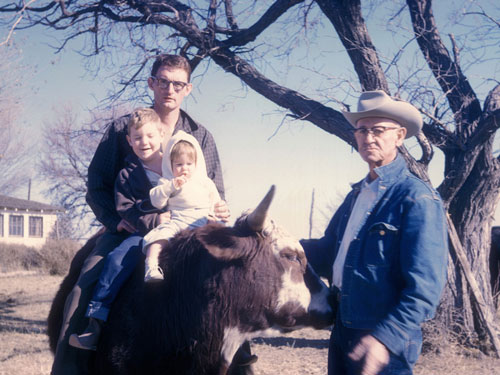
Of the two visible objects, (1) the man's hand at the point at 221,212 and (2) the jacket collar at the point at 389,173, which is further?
(1) the man's hand at the point at 221,212

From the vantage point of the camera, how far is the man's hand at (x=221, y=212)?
4.20 metres

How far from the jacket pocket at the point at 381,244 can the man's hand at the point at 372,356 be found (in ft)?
1.42

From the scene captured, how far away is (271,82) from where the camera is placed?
366 inches

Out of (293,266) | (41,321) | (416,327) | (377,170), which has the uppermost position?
(377,170)

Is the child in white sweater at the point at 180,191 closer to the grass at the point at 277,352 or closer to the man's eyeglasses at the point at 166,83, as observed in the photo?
the man's eyeglasses at the point at 166,83

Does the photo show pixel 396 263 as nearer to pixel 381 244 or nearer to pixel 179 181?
pixel 381 244

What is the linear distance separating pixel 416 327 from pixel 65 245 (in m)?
24.9

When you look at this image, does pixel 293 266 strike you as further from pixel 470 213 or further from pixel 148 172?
pixel 470 213

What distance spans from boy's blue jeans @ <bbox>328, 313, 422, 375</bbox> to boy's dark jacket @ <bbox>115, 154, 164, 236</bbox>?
151cm

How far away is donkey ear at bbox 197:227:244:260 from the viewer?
11.1 feet

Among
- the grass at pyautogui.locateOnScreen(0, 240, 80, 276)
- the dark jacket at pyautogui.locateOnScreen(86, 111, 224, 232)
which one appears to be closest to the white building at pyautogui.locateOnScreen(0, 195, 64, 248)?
the grass at pyautogui.locateOnScreen(0, 240, 80, 276)

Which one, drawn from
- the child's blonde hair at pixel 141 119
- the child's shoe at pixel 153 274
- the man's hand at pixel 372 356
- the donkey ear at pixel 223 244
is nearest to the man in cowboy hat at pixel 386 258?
the man's hand at pixel 372 356

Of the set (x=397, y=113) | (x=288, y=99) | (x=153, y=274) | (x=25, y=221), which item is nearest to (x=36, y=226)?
(x=25, y=221)

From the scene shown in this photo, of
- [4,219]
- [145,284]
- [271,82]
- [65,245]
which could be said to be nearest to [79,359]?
[145,284]
